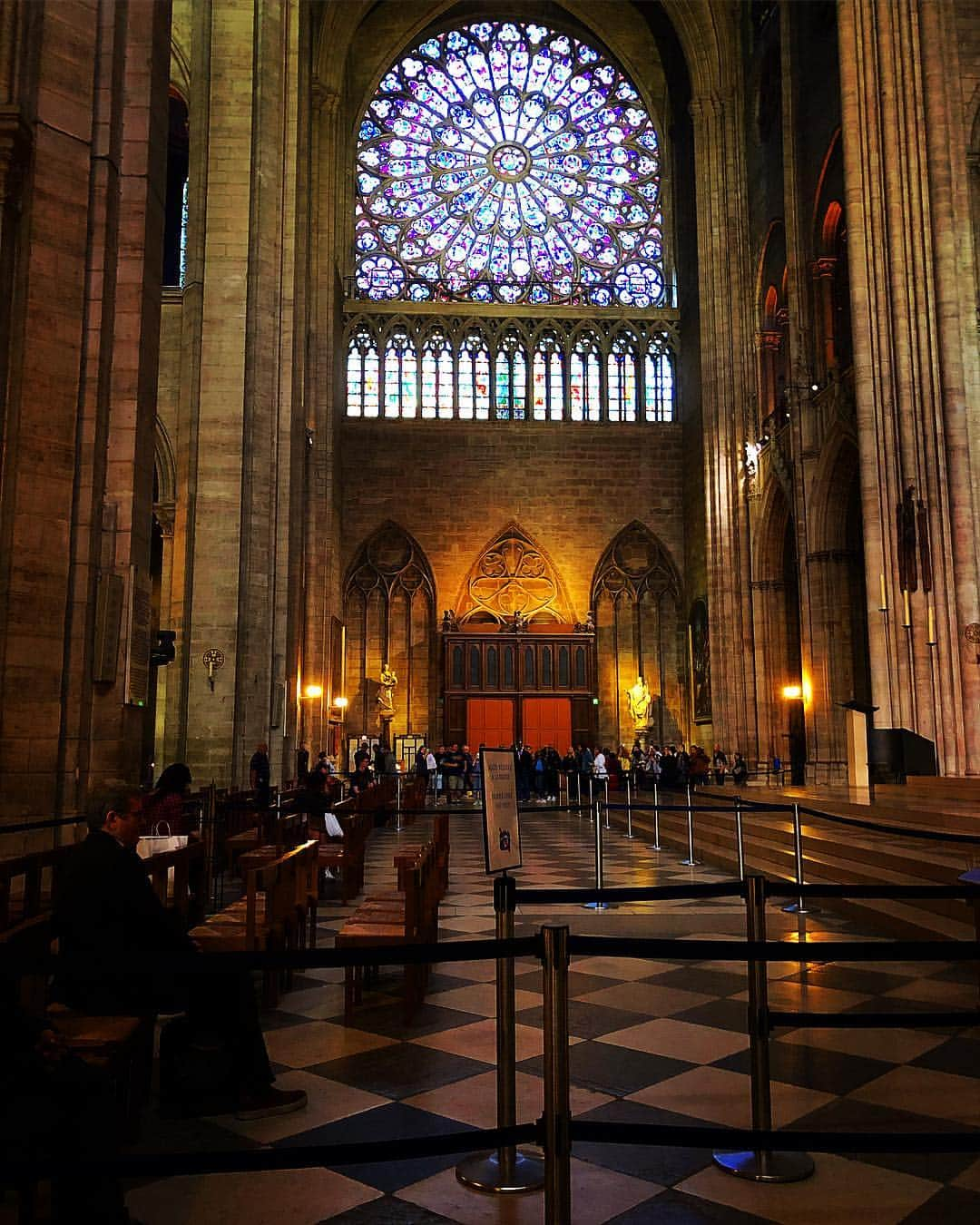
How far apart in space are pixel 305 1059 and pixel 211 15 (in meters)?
15.5

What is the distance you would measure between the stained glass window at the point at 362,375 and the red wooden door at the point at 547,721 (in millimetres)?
9430

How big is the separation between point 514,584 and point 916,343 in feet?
48.8

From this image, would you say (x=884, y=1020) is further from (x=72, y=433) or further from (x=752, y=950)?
(x=72, y=433)

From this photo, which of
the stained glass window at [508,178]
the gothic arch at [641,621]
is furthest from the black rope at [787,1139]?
the stained glass window at [508,178]

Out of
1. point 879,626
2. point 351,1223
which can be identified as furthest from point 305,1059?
point 879,626

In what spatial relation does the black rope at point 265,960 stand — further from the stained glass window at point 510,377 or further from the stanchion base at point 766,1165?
the stained glass window at point 510,377

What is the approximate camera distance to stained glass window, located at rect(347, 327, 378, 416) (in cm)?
3064

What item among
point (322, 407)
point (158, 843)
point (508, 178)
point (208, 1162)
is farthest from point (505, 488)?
point (208, 1162)

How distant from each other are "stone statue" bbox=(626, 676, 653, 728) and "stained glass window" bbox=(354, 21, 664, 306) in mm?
11519

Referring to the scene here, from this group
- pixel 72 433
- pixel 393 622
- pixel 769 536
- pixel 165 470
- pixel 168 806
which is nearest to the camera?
pixel 72 433

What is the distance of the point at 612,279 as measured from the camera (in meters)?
32.5

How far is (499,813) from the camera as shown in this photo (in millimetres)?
4359

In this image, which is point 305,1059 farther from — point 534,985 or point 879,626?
point 879,626

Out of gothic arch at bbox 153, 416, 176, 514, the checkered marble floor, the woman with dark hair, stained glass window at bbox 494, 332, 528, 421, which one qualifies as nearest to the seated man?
the checkered marble floor
